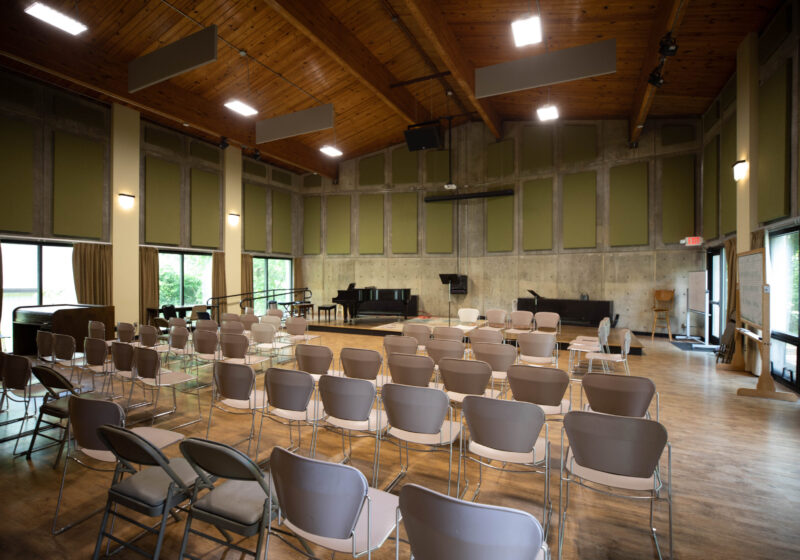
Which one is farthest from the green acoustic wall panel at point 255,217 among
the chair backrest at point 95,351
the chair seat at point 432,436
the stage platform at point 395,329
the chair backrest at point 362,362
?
the chair seat at point 432,436

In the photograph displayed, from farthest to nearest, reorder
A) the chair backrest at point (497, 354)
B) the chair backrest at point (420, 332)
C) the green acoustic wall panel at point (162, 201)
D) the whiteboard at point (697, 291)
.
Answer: the green acoustic wall panel at point (162, 201), the whiteboard at point (697, 291), the chair backrest at point (420, 332), the chair backrest at point (497, 354)

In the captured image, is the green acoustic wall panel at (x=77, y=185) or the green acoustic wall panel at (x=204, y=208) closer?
the green acoustic wall panel at (x=77, y=185)

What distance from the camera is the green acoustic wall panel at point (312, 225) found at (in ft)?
51.4

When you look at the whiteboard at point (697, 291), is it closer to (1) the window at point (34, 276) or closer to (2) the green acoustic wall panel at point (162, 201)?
(2) the green acoustic wall panel at point (162, 201)

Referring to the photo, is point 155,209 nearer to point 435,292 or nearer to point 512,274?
point 435,292

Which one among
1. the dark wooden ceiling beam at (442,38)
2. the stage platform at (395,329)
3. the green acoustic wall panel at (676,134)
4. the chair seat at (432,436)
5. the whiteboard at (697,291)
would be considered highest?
the dark wooden ceiling beam at (442,38)

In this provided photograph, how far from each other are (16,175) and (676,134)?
1514 cm

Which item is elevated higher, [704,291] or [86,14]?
[86,14]

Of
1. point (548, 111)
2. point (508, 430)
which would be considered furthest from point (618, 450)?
point (548, 111)

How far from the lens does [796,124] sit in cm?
519

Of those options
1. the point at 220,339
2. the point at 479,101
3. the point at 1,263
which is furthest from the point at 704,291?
the point at 1,263

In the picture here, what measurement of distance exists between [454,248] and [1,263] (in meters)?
11.5

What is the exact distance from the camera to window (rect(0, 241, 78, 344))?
8.10 m

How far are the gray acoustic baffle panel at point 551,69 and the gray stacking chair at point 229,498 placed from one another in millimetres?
6692
